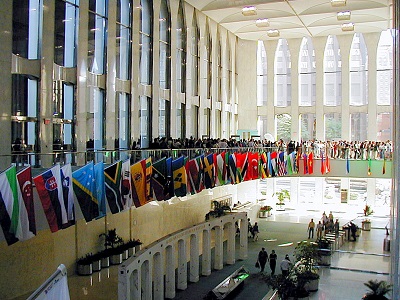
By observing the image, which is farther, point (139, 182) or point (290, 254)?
point (290, 254)

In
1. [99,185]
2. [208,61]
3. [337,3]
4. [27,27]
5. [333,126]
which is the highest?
[337,3]

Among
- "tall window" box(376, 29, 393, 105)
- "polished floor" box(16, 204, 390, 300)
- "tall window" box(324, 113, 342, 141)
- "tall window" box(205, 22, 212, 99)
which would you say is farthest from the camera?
"tall window" box(324, 113, 342, 141)

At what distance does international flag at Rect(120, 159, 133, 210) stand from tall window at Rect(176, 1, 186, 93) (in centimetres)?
1698

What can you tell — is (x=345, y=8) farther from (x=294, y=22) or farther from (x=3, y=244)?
(x=3, y=244)

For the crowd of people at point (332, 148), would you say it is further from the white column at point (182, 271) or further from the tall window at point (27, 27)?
the tall window at point (27, 27)

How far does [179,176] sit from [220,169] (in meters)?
4.71

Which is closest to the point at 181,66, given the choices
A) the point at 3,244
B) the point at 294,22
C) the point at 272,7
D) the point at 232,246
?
the point at 272,7

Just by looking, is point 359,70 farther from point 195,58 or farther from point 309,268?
point 309,268

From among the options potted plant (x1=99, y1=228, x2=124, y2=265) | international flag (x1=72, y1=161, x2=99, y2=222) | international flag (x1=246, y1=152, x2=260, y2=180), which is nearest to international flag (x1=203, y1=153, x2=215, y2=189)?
potted plant (x1=99, y1=228, x2=124, y2=265)

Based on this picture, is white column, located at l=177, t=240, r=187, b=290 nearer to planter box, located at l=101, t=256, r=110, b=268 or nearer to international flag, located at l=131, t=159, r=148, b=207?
planter box, located at l=101, t=256, r=110, b=268

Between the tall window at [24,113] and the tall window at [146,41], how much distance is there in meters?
9.37

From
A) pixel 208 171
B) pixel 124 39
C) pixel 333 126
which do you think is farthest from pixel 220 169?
pixel 333 126

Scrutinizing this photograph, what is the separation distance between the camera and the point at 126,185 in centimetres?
1683

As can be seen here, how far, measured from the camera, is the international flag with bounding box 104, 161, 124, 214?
1588 centimetres
